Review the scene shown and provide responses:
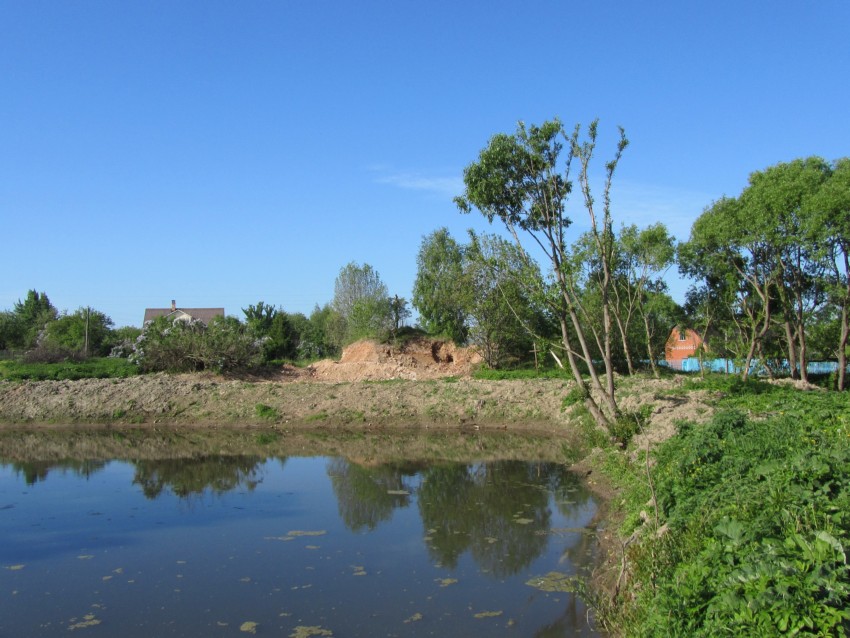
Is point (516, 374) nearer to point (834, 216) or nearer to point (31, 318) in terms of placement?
point (834, 216)

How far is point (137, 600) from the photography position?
8.23 metres

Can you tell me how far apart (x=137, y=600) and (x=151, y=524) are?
4124 millimetres

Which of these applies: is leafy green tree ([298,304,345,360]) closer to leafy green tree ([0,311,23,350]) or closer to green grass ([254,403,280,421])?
green grass ([254,403,280,421])

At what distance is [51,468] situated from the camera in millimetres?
18344

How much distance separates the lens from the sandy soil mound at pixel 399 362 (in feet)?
127

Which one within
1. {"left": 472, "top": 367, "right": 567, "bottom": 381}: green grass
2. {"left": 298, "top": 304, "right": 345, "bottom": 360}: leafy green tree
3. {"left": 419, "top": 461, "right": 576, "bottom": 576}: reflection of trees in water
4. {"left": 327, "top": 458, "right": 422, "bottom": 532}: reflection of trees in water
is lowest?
{"left": 419, "top": 461, "right": 576, "bottom": 576}: reflection of trees in water

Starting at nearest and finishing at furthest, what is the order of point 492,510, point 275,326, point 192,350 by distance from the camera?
point 492,510 → point 192,350 → point 275,326

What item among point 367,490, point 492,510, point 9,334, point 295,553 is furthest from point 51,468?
point 9,334

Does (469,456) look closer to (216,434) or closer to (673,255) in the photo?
(216,434)

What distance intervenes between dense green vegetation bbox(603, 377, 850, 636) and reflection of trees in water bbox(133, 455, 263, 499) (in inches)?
362

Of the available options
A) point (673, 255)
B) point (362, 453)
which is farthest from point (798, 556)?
point (673, 255)

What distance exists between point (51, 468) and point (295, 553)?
11341 millimetres

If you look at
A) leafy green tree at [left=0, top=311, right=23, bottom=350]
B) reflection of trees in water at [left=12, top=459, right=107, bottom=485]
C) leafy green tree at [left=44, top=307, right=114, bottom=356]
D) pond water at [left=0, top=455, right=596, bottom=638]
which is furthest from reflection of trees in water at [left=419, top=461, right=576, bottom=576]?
leafy green tree at [left=0, top=311, right=23, bottom=350]

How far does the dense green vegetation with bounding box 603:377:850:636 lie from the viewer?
15.1 ft
